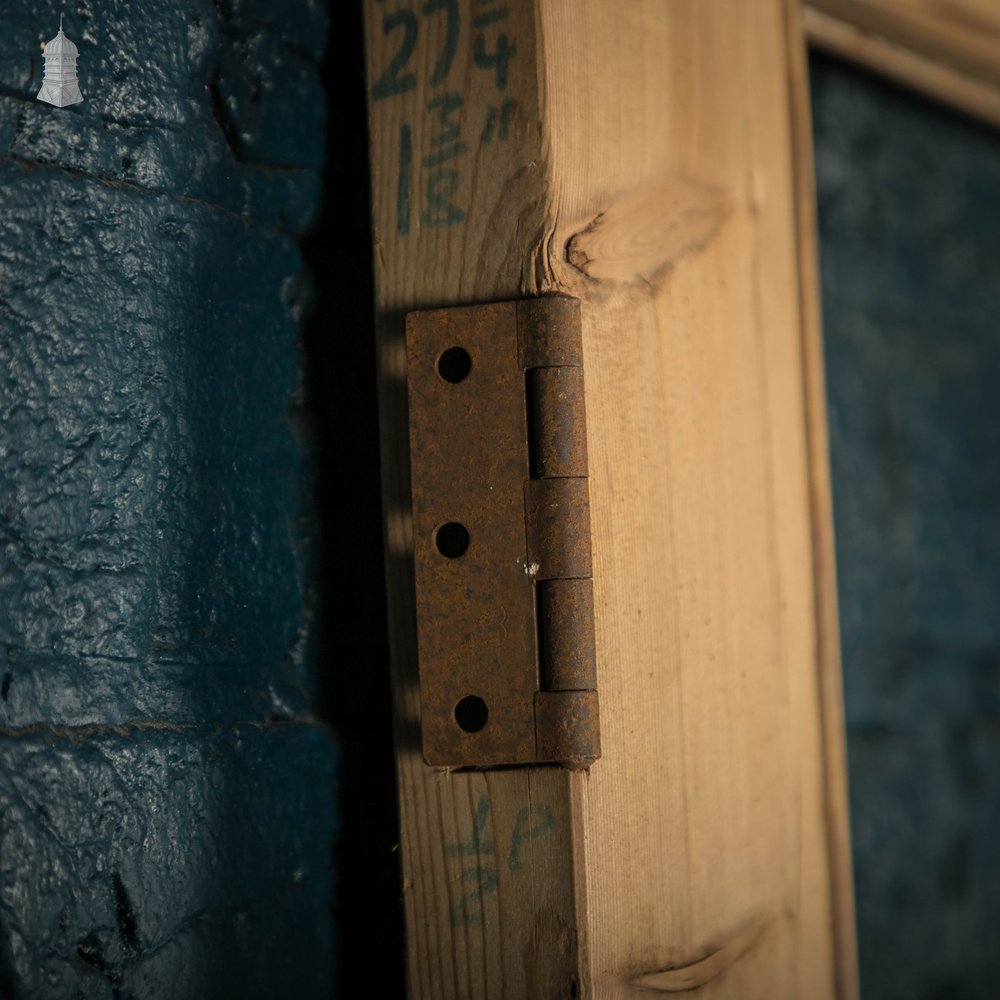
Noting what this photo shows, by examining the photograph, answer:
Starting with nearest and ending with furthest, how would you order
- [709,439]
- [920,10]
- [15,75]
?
1. [15,75]
2. [709,439]
3. [920,10]

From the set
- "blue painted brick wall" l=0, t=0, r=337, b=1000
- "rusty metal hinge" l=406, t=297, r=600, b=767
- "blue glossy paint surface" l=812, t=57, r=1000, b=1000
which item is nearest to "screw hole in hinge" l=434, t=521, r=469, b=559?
"rusty metal hinge" l=406, t=297, r=600, b=767

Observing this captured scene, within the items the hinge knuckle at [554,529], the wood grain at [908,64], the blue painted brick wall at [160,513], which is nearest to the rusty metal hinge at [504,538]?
the hinge knuckle at [554,529]

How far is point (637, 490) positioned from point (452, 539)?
107 mm

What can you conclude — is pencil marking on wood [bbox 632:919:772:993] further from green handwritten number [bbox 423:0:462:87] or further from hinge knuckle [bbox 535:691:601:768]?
green handwritten number [bbox 423:0:462:87]

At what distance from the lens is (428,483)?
22.3 inches

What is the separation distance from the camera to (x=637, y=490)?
0.60 m

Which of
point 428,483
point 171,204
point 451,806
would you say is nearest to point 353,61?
point 171,204

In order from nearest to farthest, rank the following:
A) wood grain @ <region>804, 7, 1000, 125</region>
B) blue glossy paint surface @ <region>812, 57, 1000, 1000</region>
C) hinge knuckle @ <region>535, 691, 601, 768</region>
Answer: hinge knuckle @ <region>535, 691, 601, 768</region> → wood grain @ <region>804, 7, 1000, 125</region> → blue glossy paint surface @ <region>812, 57, 1000, 1000</region>

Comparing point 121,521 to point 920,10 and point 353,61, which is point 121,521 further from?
point 920,10

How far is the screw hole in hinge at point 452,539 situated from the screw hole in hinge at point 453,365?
0.07 m

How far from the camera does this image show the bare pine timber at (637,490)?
1.84 ft

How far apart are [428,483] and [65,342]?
0.20 m

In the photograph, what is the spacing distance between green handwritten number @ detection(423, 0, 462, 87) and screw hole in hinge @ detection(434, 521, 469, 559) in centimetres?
24

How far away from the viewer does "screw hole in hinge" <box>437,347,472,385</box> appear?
56cm
